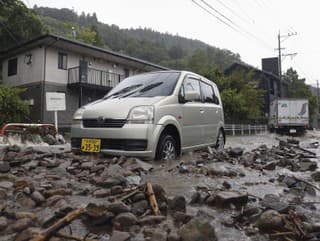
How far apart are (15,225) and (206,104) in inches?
171

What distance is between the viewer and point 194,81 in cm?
498

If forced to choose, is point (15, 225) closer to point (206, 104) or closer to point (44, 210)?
point (44, 210)

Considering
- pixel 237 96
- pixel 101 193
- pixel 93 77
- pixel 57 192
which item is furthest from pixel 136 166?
pixel 237 96

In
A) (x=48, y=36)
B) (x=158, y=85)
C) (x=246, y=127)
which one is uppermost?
(x=48, y=36)

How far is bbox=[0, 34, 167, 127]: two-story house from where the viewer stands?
50.5 feet

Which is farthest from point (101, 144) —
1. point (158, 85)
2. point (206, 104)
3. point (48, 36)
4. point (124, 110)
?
point (48, 36)

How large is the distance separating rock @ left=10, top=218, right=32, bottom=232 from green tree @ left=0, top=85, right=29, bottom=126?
468 inches

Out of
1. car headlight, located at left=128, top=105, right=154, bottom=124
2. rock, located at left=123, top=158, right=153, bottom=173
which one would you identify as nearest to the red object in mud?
car headlight, located at left=128, top=105, right=154, bottom=124

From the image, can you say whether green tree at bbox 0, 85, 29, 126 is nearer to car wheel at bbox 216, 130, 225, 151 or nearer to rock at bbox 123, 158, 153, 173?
car wheel at bbox 216, 130, 225, 151

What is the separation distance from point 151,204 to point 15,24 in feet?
69.1

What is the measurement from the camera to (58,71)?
16.2 m

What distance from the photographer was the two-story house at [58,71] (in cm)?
1540

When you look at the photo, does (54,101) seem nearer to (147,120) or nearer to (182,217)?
(147,120)

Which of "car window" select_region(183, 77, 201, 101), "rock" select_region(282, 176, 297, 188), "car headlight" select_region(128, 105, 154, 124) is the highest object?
"car window" select_region(183, 77, 201, 101)
